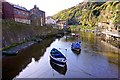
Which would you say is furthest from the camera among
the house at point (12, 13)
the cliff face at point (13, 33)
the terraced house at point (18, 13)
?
the terraced house at point (18, 13)

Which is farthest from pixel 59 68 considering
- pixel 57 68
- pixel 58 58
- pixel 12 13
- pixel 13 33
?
pixel 12 13

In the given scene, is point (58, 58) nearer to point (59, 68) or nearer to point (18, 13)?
point (59, 68)

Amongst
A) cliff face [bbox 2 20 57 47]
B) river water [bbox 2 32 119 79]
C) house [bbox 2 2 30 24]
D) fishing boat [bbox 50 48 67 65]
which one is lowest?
river water [bbox 2 32 119 79]

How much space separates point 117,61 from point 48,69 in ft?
34.9

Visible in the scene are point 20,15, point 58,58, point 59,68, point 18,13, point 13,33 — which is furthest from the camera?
point 20,15

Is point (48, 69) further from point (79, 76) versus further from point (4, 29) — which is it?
point (4, 29)

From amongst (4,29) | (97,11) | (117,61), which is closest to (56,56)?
(117,61)

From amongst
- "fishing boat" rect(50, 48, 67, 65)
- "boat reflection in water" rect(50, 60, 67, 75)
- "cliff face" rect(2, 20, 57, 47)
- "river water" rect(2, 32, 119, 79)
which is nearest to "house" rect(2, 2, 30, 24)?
"cliff face" rect(2, 20, 57, 47)

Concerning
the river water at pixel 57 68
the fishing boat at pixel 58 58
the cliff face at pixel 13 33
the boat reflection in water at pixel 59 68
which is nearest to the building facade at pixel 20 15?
the cliff face at pixel 13 33

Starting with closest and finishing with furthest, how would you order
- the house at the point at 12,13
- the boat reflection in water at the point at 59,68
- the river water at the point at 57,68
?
the river water at the point at 57,68, the boat reflection in water at the point at 59,68, the house at the point at 12,13

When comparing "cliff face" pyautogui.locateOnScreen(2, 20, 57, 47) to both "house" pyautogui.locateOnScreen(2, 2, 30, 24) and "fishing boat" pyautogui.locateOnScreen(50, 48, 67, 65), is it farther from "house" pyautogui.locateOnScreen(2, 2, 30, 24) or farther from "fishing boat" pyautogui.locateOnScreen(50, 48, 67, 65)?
"fishing boat" pyautogui.locateOnScreen(50, 48, 67, 65)

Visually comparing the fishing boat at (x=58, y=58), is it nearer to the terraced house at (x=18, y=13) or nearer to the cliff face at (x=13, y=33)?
the cliff face at (x=13, y=33)

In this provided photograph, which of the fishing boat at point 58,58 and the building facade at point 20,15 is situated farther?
the building facade at point 20,15

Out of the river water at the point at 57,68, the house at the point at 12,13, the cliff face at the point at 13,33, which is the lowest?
the river water at the point at 57,68
